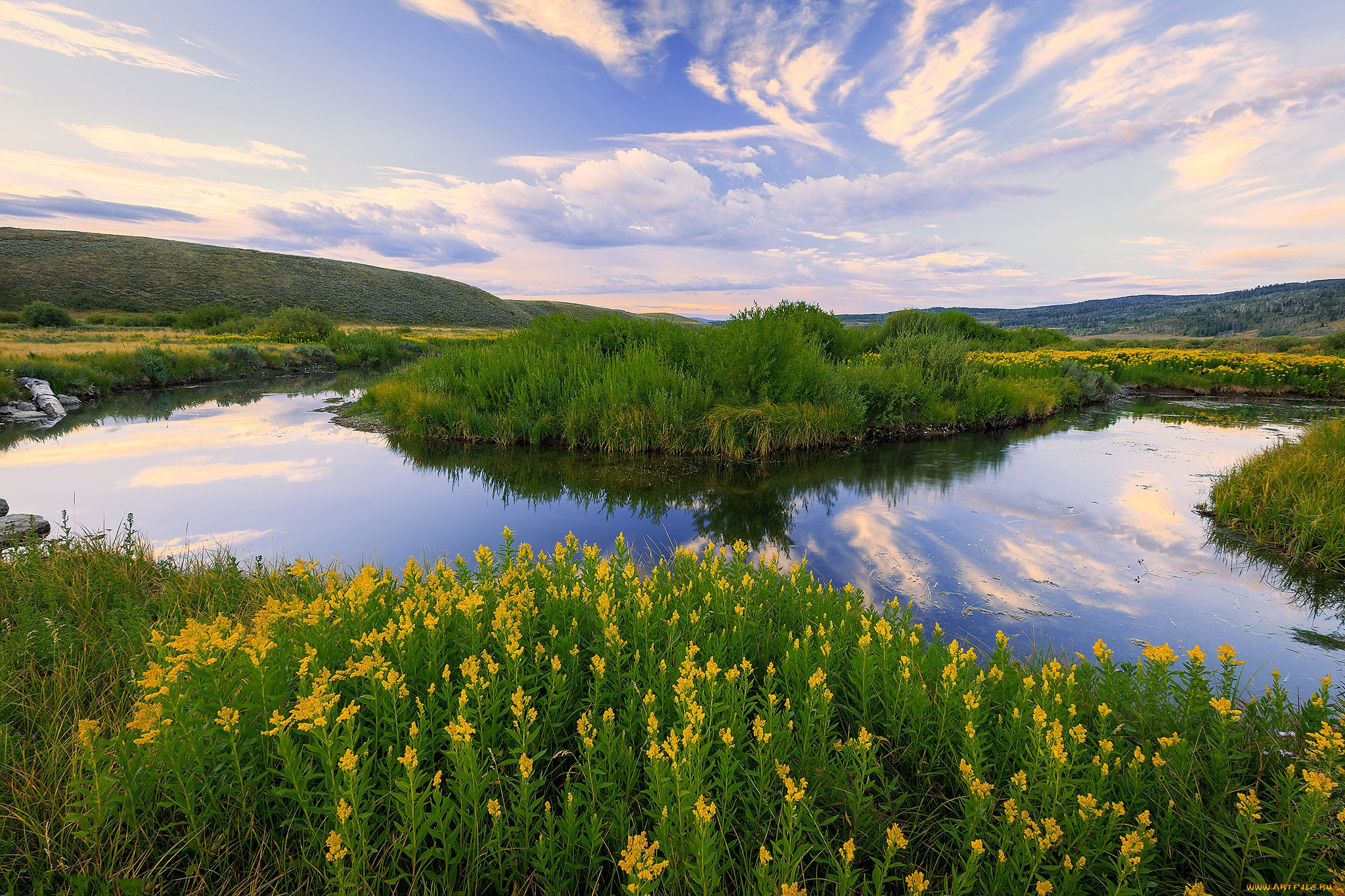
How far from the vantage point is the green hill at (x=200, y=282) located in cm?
6097

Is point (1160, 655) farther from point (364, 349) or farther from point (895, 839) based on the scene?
point (364, 349)

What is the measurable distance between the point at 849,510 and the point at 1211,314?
94.9 m

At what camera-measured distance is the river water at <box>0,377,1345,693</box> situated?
5.25m

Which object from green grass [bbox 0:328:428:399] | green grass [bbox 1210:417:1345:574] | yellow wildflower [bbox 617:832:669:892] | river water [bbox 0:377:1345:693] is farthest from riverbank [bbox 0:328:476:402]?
green grass [bbox 1210:417:1345:574]

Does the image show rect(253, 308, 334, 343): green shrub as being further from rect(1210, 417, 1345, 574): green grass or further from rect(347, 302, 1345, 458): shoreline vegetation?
rect(1210, 417, 1345, 574): green grass

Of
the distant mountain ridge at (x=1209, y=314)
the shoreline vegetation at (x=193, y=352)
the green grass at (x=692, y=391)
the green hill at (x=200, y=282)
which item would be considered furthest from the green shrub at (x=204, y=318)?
the distant mountain ridge at (x=1209, y=314)

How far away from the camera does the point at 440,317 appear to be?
82.8 metres

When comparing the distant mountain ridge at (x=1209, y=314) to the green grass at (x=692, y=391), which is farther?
the distant mountain ridge at (x=1209, y=314)

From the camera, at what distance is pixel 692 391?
40.3 ft

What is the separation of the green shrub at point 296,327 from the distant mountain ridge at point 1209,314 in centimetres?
4006

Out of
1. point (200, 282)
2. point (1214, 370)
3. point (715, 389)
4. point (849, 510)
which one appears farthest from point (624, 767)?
point (200, 282)

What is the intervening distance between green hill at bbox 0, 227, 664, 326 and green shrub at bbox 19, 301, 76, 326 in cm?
2169

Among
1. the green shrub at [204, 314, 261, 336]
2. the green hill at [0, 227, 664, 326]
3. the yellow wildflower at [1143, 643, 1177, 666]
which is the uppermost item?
the green hill at [0, 227, 664, 326]

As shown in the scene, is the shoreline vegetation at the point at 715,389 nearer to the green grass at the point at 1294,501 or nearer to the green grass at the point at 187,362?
the green grass at the point at 1294,501
